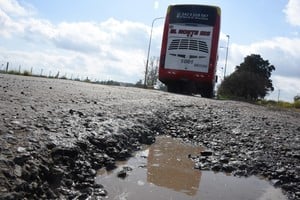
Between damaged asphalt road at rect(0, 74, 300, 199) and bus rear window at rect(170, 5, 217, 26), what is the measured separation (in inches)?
341

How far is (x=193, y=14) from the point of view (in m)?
14.0

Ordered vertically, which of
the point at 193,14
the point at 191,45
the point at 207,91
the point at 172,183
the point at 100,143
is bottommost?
the point at 172,183

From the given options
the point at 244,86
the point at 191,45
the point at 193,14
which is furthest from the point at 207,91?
the point at 244,86

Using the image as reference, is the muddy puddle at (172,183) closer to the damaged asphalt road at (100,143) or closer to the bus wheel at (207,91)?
the damaged asphalt road at (100,143)

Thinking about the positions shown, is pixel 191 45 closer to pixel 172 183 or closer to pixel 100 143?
pixel 100 143

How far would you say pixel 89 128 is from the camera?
3.46 meters

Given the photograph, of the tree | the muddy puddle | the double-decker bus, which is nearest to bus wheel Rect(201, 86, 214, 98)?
the double-decker bus

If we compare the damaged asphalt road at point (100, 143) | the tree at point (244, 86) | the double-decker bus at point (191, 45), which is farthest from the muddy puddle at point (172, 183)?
the tree at point (244, 86)

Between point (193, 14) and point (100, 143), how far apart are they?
11428 mm

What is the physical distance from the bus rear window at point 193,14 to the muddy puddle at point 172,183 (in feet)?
35.7

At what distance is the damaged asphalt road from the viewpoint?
2227mm

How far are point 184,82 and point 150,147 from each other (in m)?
11.3

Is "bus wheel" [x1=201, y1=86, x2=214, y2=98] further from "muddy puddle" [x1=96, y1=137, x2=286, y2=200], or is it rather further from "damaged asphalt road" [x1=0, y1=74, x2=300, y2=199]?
"muddy puddle" [x1=96, y1=137, x2=286, y2=200]

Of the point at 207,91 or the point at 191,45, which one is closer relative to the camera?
the point at 191,45
